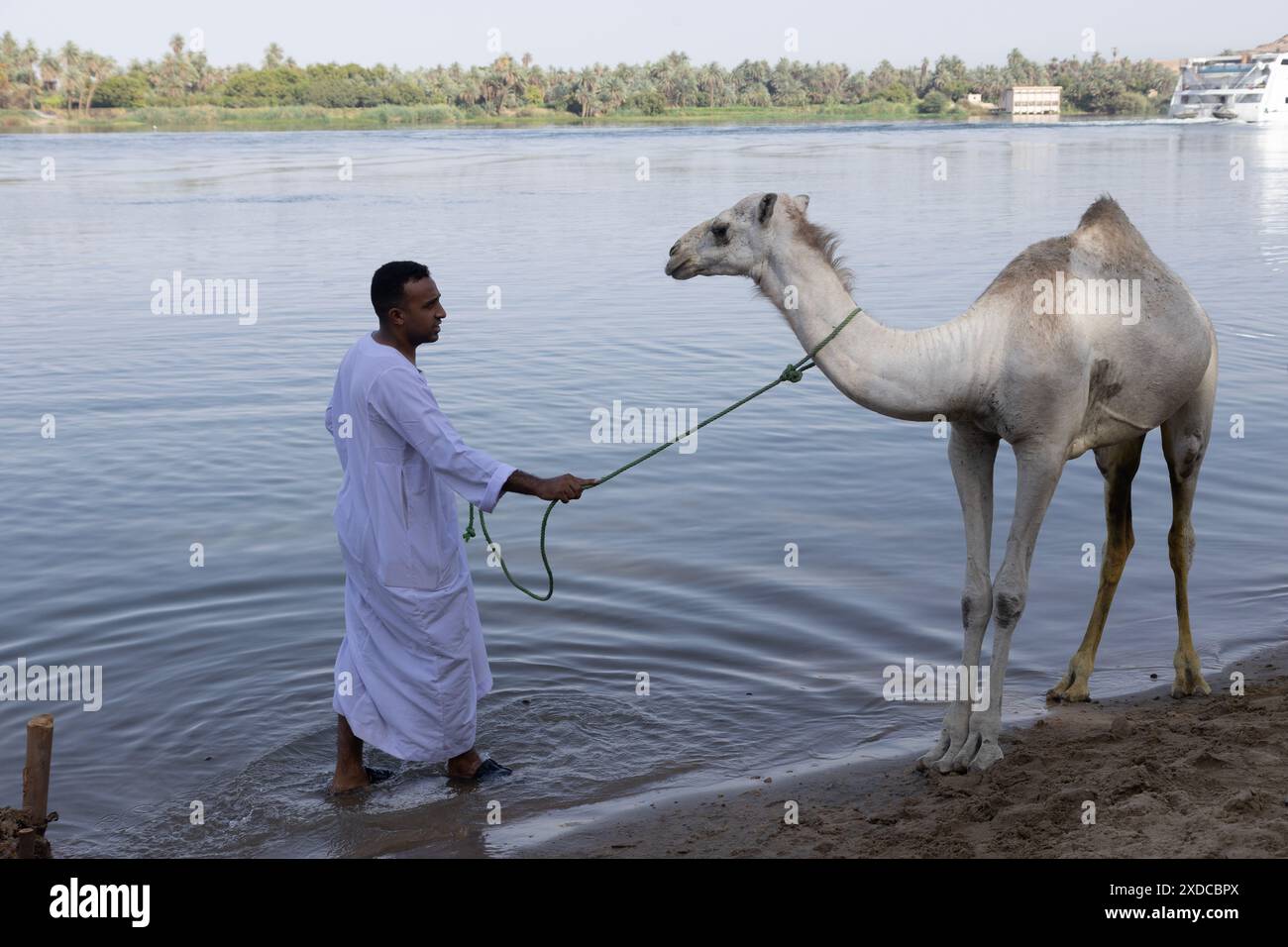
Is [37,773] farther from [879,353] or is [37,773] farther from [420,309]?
[879,353]

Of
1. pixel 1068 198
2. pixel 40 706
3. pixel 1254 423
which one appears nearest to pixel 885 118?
pixel 1068 198

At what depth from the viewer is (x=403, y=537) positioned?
18.0 ft

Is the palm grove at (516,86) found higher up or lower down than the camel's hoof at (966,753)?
higher up

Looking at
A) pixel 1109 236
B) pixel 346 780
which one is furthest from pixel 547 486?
pixel 1109 236

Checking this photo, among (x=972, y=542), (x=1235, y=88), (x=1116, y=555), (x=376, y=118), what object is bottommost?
(x=1116, y=555)

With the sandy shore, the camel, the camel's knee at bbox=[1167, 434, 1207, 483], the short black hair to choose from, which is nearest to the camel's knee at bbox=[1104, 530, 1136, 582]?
the camel's knee at bbox=[1167, 434, 1207, 483]

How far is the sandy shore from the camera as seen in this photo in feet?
14.9

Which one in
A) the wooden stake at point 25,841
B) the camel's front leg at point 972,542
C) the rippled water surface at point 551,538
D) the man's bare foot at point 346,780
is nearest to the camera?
the wooden stake at point 25,841

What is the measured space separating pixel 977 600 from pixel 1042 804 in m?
0.94

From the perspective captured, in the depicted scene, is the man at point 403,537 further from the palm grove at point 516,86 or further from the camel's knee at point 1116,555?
the palm grove at point 516,86

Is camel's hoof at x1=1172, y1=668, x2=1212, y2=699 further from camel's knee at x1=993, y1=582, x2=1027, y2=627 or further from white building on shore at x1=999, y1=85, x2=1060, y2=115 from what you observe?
white building on shore at x1=999, y1=85, x2=1060, y2=115

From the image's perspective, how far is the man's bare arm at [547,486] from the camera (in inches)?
207

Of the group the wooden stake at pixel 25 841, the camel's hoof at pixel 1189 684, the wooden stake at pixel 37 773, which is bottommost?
the camel's hoof at pixel 1189 684

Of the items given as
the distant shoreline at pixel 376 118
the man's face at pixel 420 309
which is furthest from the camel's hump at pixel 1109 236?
the distant shoreline at pixel 376 118
